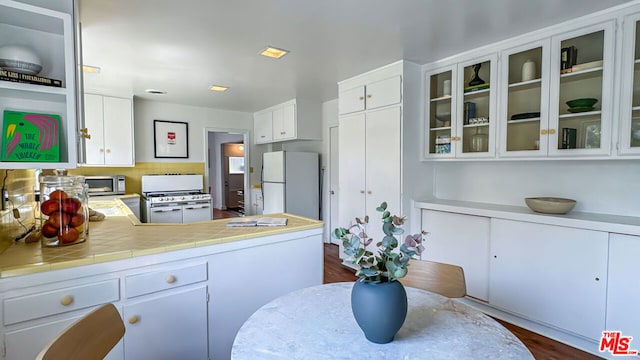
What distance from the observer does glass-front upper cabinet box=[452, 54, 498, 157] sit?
2605 mm

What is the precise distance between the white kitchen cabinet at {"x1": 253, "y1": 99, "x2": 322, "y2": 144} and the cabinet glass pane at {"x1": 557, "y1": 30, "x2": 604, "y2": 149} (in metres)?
3.19

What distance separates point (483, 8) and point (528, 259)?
1865 millimetres

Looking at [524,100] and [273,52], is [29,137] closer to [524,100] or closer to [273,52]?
[273,52]

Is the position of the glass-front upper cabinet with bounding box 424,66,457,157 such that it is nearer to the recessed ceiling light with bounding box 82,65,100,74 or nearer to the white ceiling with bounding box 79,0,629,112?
the white ceiling with bounding box 79,0,629,112

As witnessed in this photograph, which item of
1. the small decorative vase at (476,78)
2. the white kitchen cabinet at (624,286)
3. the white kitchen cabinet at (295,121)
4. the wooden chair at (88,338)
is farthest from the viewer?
the white kitchen cabinet at (295,121)

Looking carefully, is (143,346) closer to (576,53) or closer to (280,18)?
(280,18)

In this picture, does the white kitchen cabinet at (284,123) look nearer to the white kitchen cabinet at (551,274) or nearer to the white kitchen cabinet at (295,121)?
the white kitchen cabinet at (295,121)

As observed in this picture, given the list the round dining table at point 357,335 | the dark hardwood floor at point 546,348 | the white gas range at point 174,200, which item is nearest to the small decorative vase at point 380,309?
the round dining table at point 357,335

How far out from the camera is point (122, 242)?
1.63 metres

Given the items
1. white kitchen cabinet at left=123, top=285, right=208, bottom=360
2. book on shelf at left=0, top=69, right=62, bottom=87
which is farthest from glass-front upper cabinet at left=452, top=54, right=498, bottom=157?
book on shelf at left=0, top=69, right=62, bottom=87

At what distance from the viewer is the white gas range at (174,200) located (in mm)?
4270

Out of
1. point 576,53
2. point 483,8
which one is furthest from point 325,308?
point 576,53

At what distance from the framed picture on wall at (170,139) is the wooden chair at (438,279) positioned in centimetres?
457

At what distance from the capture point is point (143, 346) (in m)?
1.46
